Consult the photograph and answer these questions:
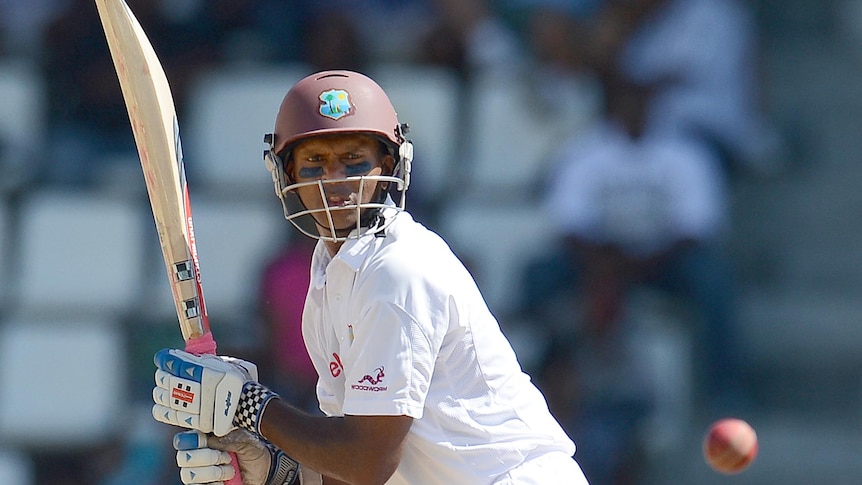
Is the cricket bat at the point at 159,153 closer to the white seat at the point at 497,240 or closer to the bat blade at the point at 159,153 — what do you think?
the bat blade at the point at 159,153

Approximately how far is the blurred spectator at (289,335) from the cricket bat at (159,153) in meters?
2.08

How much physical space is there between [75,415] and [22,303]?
1.70 ft

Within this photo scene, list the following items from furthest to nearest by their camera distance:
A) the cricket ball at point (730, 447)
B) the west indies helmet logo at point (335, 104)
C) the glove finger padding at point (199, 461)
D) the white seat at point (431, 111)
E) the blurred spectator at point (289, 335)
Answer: the white seat at point (431, 111), the blurred spectator at point (289, 335), the cricket ball at point (730, 447), the glove finger padding at point (199, 461), the west indies helmet logo at point (335, 104)

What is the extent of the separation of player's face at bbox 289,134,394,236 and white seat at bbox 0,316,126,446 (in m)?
3.00

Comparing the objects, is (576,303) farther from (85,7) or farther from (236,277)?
(85,7)

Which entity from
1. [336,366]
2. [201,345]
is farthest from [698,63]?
[336,366]

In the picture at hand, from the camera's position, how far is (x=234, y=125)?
575 cm

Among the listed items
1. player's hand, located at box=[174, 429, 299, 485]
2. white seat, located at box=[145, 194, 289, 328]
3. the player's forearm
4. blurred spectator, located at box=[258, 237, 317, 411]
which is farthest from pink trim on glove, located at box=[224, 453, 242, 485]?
white seat, located at box=[145, 194, 289, 328]

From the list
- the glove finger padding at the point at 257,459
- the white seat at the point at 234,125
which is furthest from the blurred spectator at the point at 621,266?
the glove finger padding at the point at 257,459

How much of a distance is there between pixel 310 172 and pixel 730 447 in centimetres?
154

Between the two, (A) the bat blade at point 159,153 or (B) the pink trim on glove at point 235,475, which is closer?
(B) the pink trim on glove at point 235,475

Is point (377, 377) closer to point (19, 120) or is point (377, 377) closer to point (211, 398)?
point (211, 398)

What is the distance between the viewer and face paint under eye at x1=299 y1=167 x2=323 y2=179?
100 inches

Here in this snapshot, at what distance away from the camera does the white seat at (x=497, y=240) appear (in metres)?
5.34
